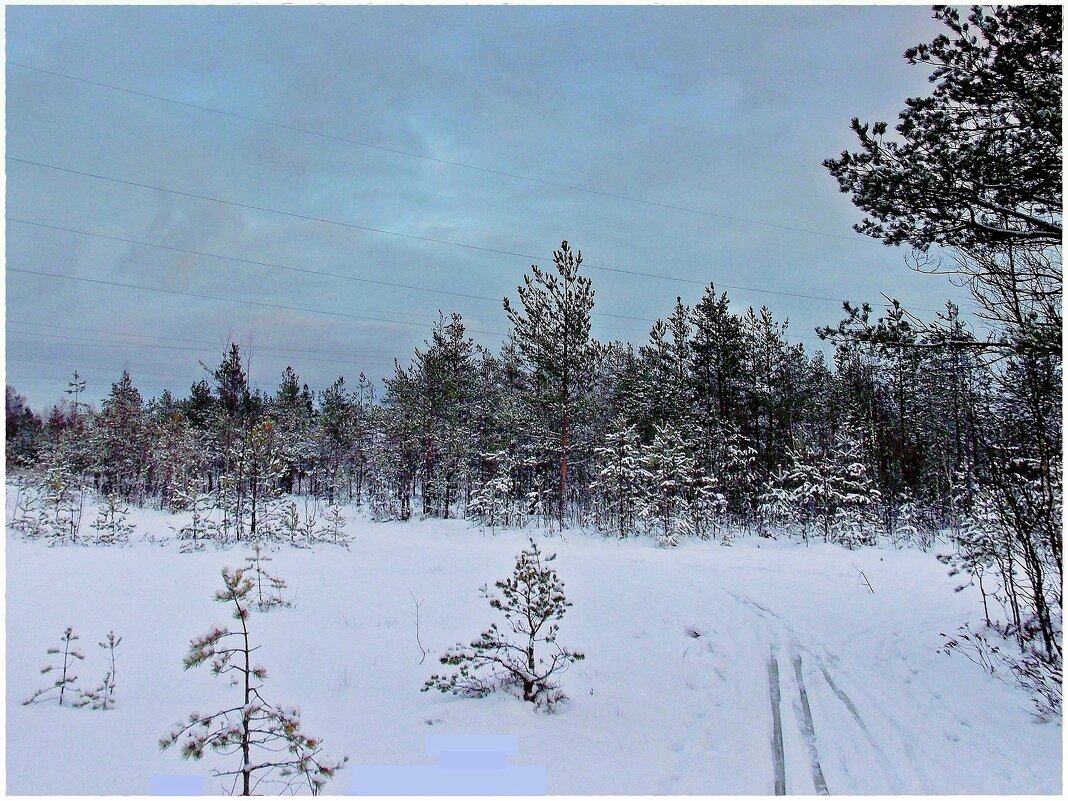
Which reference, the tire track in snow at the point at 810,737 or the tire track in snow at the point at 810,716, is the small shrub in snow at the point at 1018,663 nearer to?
the tire track in snow at the point at 810,716

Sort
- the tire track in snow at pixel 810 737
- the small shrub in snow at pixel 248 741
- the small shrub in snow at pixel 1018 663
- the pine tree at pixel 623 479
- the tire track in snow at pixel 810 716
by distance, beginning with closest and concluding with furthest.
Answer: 1. the small shrub in snow at pixel 248 741
2. the tire track in snow at pixel 810 737
3. the tire track in snow at pixel 810 716
4. the small shrub in snow at pixel 1018 663
5. the pine tree at pixel 623 479

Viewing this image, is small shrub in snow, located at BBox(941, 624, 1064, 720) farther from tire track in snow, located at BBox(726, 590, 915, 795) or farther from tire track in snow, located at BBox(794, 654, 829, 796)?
tire track in snow, located at BBox(794, 654, 829, 796)

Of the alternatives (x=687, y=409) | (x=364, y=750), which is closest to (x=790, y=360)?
(x=687, y=409)

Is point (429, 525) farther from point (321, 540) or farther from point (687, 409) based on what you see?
point (687, 409)

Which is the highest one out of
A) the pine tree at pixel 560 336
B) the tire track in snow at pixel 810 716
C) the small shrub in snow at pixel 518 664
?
the pine tree at pixel 560 336

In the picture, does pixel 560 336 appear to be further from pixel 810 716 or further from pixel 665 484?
pixel 810 716

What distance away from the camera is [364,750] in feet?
11.2

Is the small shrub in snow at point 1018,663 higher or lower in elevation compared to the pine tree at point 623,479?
lower

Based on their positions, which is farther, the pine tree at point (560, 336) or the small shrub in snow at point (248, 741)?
the pine tree at point (560, 336)

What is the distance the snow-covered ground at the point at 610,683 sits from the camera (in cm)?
324

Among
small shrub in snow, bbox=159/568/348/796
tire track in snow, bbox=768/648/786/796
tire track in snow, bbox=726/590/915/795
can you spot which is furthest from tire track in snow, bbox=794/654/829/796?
small shrub in snow, bbox=159/568/348/796

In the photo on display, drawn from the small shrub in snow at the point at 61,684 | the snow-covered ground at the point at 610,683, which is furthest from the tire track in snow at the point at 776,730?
the small shrub in snow at the point at 61,684

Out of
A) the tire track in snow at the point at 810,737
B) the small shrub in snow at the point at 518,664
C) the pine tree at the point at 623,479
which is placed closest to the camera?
the tire track in snow at the point at 810,737

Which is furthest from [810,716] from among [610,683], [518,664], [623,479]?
[623,479]
